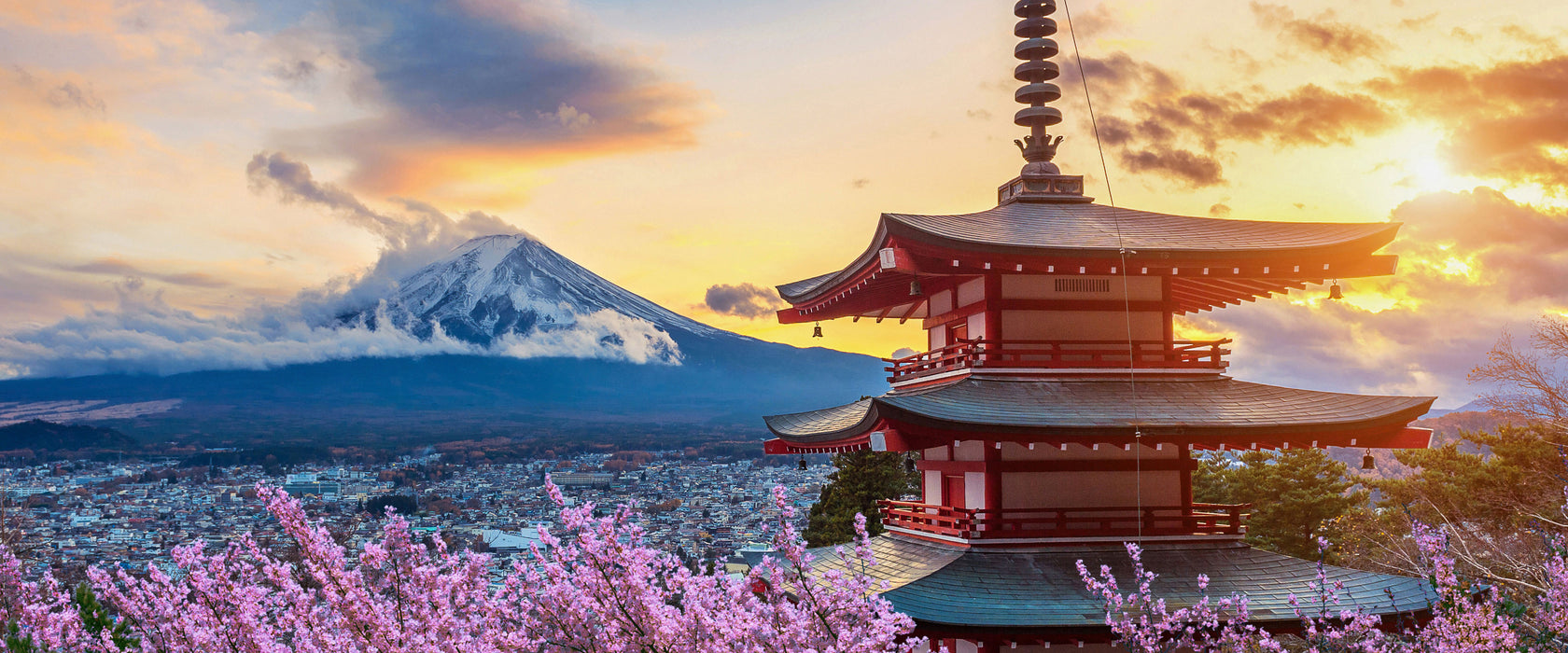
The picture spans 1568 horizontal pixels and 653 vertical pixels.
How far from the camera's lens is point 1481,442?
3222 cm

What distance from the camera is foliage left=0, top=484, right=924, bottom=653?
709cm

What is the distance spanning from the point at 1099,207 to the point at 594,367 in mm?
171109

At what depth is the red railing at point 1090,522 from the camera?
544 inches

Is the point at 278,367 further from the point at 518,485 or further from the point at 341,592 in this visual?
the point at 341,592

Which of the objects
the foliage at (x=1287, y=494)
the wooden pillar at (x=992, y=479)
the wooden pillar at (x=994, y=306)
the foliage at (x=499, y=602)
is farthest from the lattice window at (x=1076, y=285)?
the foliage at (x=1287, y=494)

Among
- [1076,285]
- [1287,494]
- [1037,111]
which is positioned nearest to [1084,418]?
[1076,285]

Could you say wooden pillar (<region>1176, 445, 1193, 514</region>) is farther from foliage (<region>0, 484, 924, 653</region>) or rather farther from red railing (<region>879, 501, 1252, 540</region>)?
foliage (<region>0, 484, 924, 653</region>)

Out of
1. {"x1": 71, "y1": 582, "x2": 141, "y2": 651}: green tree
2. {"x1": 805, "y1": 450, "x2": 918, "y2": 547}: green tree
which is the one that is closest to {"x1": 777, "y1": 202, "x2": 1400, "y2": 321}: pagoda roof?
{"x1": 71, "y1": 582, "x2": 141, "y2": 651}: green tree

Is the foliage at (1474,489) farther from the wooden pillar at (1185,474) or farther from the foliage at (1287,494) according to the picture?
the wooden pillar at (1185,474)

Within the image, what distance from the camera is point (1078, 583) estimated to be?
42.5ft

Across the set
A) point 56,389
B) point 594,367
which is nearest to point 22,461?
point 56,389

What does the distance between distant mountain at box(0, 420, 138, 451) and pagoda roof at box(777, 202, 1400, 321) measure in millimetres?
120121

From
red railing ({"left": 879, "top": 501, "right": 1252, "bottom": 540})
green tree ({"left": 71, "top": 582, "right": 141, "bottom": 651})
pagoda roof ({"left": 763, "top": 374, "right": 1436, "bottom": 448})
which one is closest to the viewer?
green tree ({"left": 71, "top": 582, "right": 141, "bottom": 651})

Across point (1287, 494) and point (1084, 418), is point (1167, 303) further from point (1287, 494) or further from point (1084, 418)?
point (1287, 494)
